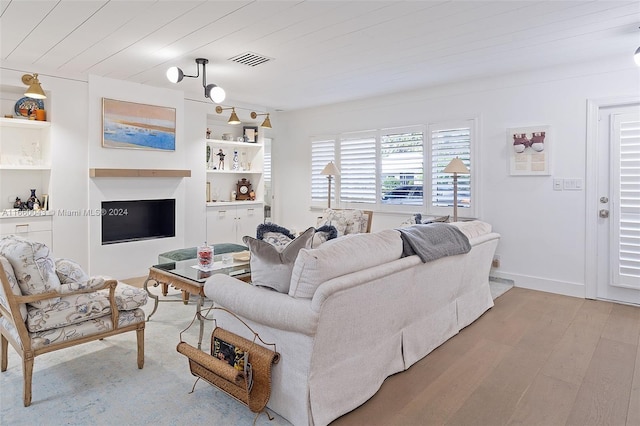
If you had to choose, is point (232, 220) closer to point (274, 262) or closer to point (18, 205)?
point (18, 205)

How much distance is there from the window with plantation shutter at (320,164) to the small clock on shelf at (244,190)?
43.0 inches

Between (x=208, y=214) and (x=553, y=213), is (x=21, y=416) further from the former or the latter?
(x=553, y=213)

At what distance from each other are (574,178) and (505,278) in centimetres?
139

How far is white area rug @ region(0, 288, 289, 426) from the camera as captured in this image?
2113mm

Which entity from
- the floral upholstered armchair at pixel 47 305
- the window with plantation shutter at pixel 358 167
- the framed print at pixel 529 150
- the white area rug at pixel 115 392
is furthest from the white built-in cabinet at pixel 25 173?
the framed print at pixel 529 150

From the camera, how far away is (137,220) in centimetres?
529

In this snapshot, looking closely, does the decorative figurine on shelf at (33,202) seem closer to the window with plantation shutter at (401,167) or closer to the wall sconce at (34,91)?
the wall sconce at (34,91)

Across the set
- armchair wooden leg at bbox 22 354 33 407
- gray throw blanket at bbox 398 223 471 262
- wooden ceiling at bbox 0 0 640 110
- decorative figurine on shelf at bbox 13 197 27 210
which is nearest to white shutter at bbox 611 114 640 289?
wooden ceiling at bbox 0 0 640 110

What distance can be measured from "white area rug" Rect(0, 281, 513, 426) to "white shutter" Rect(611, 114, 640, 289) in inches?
154

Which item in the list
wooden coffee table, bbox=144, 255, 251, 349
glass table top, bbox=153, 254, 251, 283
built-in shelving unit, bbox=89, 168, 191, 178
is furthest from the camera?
built-in shelving unit, bbox=89, 168, 191, 178

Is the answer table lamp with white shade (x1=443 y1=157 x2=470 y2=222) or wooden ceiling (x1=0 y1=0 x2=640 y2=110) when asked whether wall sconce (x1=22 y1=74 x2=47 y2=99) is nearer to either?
wooden ceiling (x1=0 y1=0 x2=640 y2=110)

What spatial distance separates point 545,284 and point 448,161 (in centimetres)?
187

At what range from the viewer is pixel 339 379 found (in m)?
2.13

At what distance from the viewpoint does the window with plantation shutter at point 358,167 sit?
6.05m
